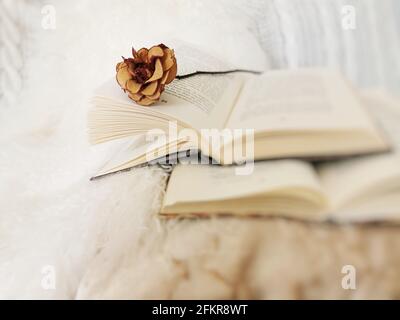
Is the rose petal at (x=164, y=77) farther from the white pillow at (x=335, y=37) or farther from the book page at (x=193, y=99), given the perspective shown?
the white pillow at (x=335, y=37)

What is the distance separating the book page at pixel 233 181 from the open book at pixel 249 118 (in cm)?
2

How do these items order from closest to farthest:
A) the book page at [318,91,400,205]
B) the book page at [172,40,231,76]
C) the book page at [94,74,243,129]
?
the book page at [318,91,400,205], the book page at [94,74,243,129], the book page at [172,40,231,76]

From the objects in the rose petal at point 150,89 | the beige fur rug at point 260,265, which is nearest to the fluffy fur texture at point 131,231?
the beige fur rug at point 260,265

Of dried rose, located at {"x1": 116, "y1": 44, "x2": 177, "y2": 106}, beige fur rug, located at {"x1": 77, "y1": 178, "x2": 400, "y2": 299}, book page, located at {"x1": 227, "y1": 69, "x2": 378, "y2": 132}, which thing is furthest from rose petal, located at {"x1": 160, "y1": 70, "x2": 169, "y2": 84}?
beige fur rug, located at {"x1": 77, "y1": 178, "x2": 400, "y2": 299}

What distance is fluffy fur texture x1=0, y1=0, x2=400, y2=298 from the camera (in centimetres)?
47

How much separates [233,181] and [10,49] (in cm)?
73

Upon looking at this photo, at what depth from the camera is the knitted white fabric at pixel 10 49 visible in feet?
3.35

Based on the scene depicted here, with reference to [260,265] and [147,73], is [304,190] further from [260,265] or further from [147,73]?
[147,73]

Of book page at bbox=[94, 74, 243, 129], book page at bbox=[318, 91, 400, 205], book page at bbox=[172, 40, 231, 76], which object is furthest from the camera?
book page at bbox=[172, 40, 231, 76]

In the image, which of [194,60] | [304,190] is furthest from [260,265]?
[194,60]

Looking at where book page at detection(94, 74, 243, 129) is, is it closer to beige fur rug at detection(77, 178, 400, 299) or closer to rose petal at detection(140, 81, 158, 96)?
rose petal at detection(140, 81, 158, 96)

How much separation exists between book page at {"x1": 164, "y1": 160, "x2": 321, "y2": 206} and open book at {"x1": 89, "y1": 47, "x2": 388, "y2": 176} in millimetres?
16

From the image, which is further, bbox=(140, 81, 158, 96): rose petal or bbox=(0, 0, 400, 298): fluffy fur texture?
bbox=(140, 81, 158, 96): rose petal

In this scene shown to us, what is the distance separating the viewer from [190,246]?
50cm
